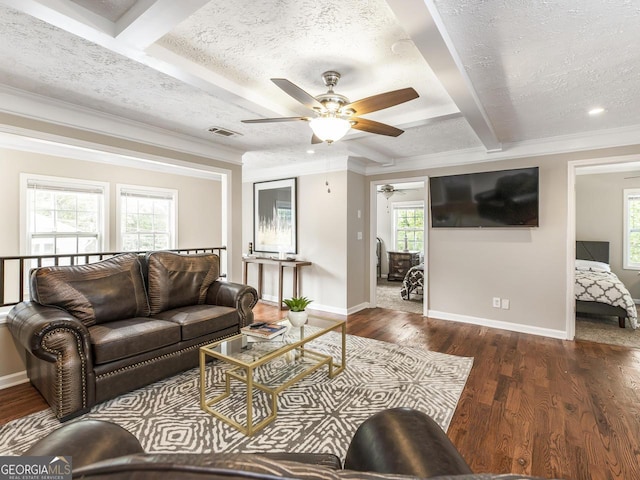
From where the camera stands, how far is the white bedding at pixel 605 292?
13.5 feet

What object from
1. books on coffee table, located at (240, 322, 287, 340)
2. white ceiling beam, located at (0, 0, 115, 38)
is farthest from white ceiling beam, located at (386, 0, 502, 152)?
books on coffee table, located at (240, 322, 287, 340)

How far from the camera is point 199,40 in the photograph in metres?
1.99

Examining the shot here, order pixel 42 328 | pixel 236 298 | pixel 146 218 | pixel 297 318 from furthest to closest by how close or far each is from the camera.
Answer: pixel 146 218 < pixel 236 298 < pixel 297 318 < pixel 42 328

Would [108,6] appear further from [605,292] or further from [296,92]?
[605,292]

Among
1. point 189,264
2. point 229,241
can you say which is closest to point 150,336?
point 189,264

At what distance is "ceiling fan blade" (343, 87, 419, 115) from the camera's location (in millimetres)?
1986

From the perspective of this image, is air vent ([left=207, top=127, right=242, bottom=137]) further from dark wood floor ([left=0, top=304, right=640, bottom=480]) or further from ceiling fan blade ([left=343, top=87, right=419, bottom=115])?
dark wood floor ([left=0, top=304, right=640, bottom=480])

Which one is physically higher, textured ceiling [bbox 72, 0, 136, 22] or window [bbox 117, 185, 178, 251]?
textured ceiling [bbox 72, 0, 136, 22]

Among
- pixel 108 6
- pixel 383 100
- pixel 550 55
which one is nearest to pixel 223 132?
pixel 108 6

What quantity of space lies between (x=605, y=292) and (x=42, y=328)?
5.88 metres

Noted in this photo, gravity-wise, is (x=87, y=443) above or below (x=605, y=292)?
above

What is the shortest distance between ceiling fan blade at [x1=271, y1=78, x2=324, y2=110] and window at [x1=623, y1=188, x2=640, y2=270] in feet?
20.4

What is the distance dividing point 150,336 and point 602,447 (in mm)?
3056

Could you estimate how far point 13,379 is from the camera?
263cm
